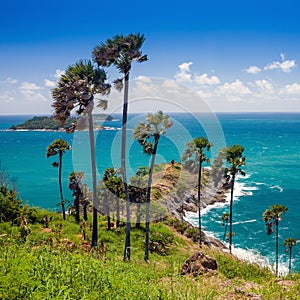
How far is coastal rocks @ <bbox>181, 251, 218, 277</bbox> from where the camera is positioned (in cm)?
1069

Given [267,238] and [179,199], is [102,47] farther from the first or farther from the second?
[179,199]

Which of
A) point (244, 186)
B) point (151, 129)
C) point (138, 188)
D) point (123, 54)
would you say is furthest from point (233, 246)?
point (244, 186)

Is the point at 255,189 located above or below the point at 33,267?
below

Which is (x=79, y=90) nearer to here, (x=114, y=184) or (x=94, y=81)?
(x=94, y=81)

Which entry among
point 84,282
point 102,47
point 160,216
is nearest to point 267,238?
point 160,216

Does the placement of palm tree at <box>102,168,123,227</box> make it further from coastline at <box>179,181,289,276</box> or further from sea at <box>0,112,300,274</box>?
coastline at <box>179,181,289,276</box>

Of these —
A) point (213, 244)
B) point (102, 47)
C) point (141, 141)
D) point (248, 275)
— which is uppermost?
point (102, 47)

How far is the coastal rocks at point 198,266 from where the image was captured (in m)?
10.7

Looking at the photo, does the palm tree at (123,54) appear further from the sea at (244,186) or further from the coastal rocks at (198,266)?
the coastal rocks at (198,266)

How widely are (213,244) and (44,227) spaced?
83.7 ft

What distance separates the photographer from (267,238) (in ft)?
133

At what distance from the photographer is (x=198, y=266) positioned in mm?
10961

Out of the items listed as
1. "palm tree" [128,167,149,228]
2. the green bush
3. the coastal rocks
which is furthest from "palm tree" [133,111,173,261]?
"palm tree" [128,167,149,228]

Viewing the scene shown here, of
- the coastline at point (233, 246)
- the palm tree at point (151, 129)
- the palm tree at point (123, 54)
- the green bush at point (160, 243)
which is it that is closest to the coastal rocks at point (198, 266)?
the palm tree at point (123, 54)
